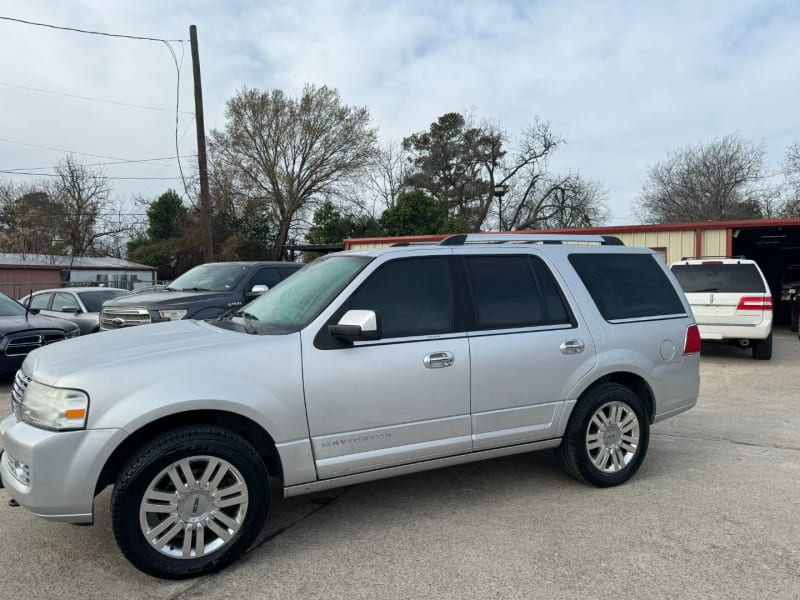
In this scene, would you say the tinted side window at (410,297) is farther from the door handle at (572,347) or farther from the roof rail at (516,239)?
the door handle at (572,347)

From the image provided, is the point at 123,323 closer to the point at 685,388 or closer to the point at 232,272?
the point at 232,272

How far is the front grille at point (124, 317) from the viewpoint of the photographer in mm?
8307

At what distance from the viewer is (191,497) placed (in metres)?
3.09

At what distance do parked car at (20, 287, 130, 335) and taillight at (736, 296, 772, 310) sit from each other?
11.6 meters

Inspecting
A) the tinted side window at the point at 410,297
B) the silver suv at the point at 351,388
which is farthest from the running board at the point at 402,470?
the tinted side window at the point at 410,297

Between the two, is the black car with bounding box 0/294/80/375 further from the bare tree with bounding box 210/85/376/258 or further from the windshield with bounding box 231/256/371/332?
the bare tree with bounding box 210/85/376/258

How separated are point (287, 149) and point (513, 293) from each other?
3344 centimetres

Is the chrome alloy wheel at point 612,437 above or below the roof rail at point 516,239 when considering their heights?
below

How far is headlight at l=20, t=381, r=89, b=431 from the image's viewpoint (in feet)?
9.46

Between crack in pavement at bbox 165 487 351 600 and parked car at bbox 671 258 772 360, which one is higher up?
parked car at bbox 671 258 772 360

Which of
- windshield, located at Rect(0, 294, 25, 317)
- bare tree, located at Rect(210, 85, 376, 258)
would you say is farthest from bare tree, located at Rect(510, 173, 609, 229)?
windshield, located at Rect(0, 294, 25, 317)

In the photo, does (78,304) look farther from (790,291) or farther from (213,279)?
(790,291)

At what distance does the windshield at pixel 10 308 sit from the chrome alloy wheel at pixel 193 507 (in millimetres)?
7729

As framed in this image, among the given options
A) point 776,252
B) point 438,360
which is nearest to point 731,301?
point 438,360
